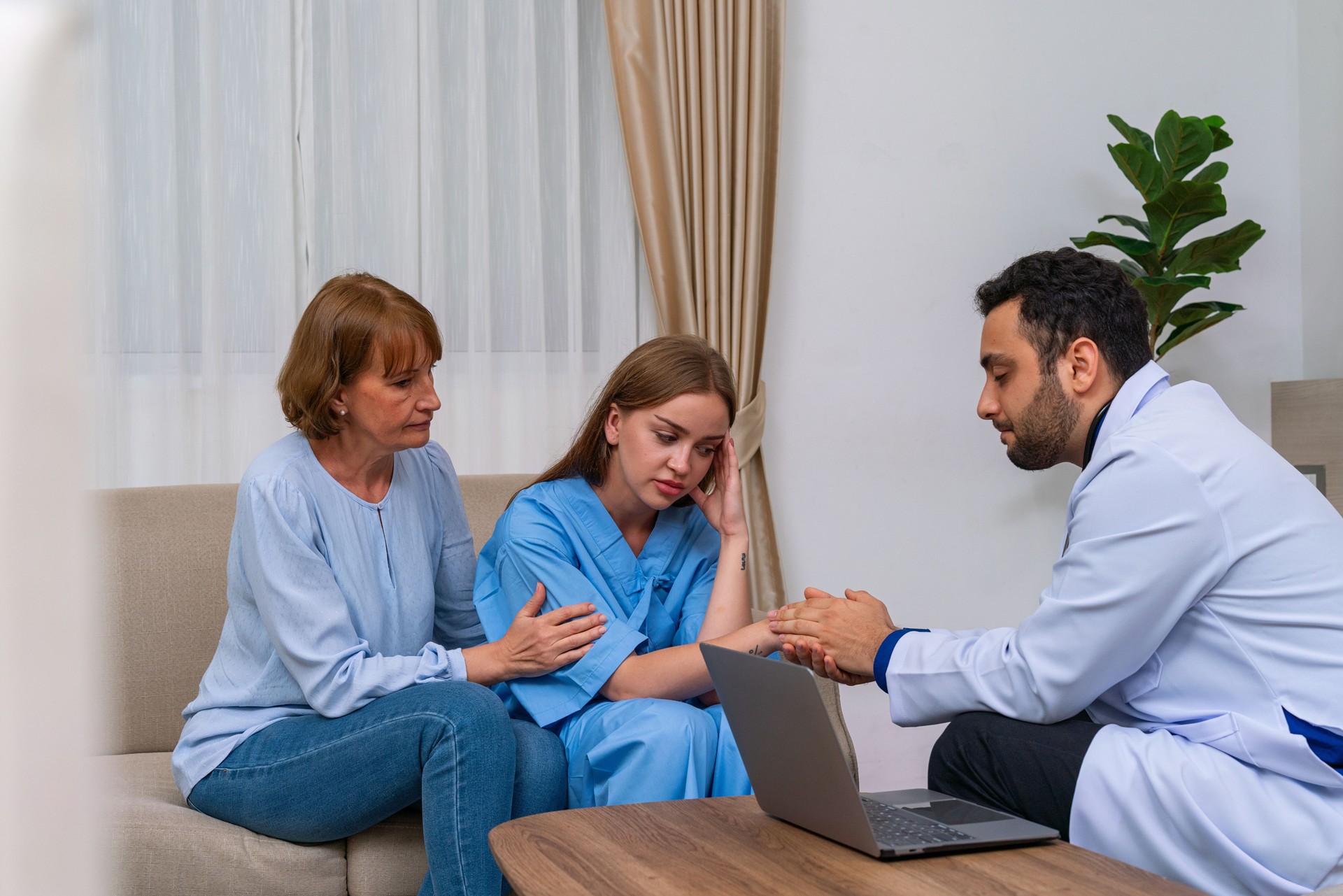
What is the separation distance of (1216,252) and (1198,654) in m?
1.97

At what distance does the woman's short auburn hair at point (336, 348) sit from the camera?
5.46ft

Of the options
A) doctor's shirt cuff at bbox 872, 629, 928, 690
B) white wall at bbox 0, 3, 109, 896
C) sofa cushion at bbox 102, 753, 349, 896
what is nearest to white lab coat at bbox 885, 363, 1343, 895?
doctor's shirt cuff at bbox 872, 629, 928, 690

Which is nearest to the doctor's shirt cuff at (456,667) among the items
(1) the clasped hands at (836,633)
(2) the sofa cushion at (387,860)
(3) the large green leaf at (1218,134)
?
(2) the sofa cushion at (387,860)

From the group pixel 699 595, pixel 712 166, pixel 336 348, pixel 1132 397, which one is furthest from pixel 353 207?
pixel 1132 397

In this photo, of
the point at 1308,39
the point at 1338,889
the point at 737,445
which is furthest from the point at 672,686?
the point at 1308,39

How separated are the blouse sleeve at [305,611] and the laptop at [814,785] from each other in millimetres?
550

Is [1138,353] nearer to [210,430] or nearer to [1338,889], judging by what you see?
[1338,889]

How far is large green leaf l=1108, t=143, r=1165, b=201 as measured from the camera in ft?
9.58

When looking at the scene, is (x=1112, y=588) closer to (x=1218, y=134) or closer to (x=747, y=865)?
(x=747, y=865)

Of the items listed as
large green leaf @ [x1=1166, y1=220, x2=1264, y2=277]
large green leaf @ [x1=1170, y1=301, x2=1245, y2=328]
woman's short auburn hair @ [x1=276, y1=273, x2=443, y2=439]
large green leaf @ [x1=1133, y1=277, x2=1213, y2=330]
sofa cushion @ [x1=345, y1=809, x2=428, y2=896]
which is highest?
large green leaf @ [x1=1166, y1=220, x2=1264, y2=277]

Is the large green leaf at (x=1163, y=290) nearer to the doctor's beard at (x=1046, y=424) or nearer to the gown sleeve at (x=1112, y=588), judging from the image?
the doctor's beard at (x=1046, y=424)

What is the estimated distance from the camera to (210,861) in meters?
1.48

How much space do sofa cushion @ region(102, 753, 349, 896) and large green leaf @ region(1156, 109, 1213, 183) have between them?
8.60ft

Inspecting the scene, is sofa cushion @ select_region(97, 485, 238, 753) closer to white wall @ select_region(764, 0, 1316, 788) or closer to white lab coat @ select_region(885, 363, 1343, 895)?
white lab coat @ select_region(885, 363, 1343, 895)
